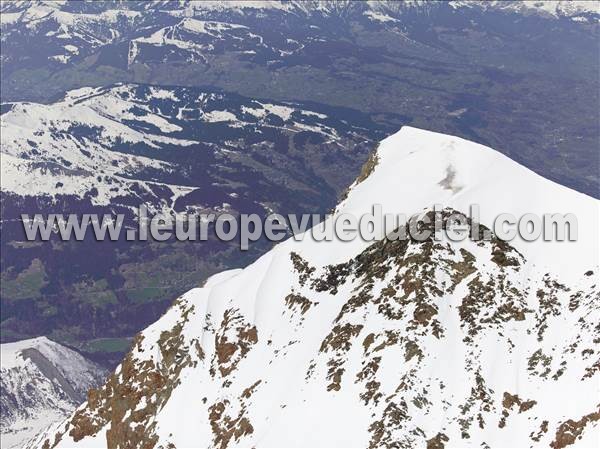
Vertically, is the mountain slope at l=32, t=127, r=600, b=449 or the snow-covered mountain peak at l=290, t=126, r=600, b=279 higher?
the snow-covered mountain peak at l=290, t=126, r=600, b=279

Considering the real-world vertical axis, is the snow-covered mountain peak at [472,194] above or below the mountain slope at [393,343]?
above

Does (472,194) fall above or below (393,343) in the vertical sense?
above

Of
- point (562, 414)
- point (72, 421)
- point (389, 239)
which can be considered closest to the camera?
point (562, 414)

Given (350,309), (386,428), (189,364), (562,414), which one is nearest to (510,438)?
(562,414)

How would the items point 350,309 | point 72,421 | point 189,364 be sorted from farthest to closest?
1. point 72,421
2. point 189,364
3. point 350,309

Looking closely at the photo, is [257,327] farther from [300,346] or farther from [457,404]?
[457,404]

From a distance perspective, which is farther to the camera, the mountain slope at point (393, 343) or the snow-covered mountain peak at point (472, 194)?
the snow-covered mountain peak at point (472, 194)

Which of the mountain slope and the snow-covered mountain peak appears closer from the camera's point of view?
the mountain slope

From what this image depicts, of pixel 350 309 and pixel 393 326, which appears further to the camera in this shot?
pixel 350 309
